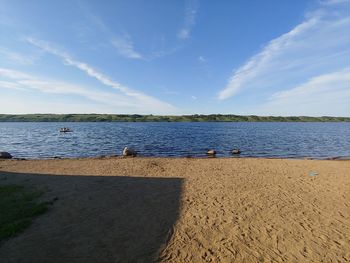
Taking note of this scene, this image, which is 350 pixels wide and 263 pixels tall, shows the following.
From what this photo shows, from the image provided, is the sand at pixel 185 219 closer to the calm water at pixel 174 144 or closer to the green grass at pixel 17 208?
the green grass at pixel 17 208

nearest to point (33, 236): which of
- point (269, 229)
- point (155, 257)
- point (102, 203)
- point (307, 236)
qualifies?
point (102, 203)

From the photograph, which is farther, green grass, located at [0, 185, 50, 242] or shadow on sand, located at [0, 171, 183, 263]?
green grass, located at [0, 185, 50, 242]

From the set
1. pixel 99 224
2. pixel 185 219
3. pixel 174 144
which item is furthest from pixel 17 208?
pixel 174 144

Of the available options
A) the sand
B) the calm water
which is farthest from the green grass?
the calm water

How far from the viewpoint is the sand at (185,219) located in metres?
7.45

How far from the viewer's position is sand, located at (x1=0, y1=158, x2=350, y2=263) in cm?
745

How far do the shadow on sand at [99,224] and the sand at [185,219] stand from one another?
3cm

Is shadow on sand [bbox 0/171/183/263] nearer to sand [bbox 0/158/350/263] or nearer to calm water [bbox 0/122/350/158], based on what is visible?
sand [bbox 0/158/350/263]

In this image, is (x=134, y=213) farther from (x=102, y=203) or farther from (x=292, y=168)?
(x=292, y=168)

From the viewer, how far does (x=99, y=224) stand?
30.6ft

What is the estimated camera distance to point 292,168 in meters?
21.1

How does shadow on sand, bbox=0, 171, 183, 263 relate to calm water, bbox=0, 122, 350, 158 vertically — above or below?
above

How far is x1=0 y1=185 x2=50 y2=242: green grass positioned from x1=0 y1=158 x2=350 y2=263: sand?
360 mm

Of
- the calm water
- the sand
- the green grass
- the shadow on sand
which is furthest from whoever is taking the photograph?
the calm water
